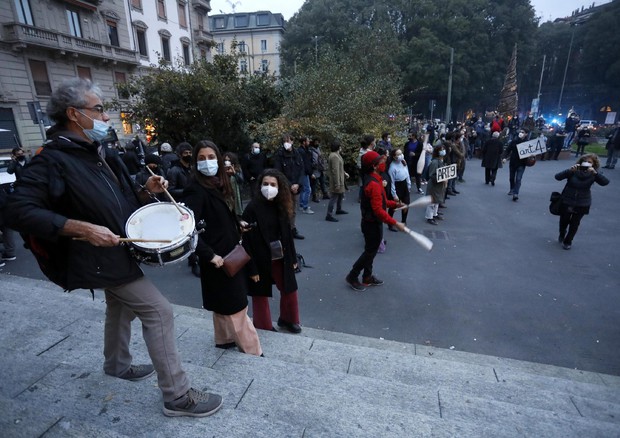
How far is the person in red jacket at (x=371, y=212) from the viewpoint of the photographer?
4.72 metres

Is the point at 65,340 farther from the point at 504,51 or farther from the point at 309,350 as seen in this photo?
the point at 504,51

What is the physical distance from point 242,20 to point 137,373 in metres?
63.2

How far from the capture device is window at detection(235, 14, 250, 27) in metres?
55.4

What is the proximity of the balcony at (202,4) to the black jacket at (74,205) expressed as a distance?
128 ft

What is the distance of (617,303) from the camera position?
4.77 m

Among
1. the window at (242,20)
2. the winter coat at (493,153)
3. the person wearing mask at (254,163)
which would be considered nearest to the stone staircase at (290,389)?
the person wearing mask at (254,163)

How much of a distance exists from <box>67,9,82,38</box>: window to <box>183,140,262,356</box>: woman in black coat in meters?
29.1

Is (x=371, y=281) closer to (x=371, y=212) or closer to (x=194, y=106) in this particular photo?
(x=371, y=212)

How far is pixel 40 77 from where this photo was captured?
73.8ft

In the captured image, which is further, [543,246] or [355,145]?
[355,145]

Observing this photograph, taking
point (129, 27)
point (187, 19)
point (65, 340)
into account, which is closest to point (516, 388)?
point (65, 340)

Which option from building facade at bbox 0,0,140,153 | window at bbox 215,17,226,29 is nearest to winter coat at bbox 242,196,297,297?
building facade at bbox 0,0,140,153

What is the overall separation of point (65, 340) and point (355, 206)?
24.7 ft

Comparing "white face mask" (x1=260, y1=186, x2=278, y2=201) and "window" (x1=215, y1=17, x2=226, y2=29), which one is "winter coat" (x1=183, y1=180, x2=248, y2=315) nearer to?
"white face mask" (x1=260, y1=186, x2=278, y2=201)
